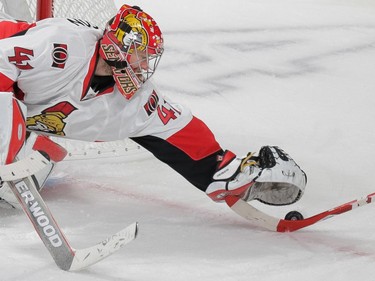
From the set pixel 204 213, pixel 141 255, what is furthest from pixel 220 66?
pixel 141 255

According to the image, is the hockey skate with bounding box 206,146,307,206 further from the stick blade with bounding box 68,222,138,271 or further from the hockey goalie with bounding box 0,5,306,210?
the stick blade with bounding box 68,222,138,271

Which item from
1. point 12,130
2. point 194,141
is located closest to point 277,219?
point 194,141

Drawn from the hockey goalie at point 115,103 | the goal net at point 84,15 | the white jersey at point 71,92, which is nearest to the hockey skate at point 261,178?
the hockey goalie at point 115,103

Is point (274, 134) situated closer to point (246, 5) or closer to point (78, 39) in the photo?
point (78, 39)

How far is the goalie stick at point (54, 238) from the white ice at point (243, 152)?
3 centimetres

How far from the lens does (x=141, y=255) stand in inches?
97.3

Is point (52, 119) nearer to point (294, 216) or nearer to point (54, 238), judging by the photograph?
point (54, 238)

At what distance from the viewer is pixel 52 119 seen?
2.68 meters

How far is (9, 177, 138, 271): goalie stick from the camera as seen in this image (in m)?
2.32

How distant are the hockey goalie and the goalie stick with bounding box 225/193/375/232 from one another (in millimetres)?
27

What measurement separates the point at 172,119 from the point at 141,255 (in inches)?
17.2

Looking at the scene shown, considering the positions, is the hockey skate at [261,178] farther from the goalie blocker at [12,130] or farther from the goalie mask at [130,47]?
the goalie blocker at [12,130]

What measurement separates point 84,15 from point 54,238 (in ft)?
3.71

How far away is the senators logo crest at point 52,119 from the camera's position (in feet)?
8.70
